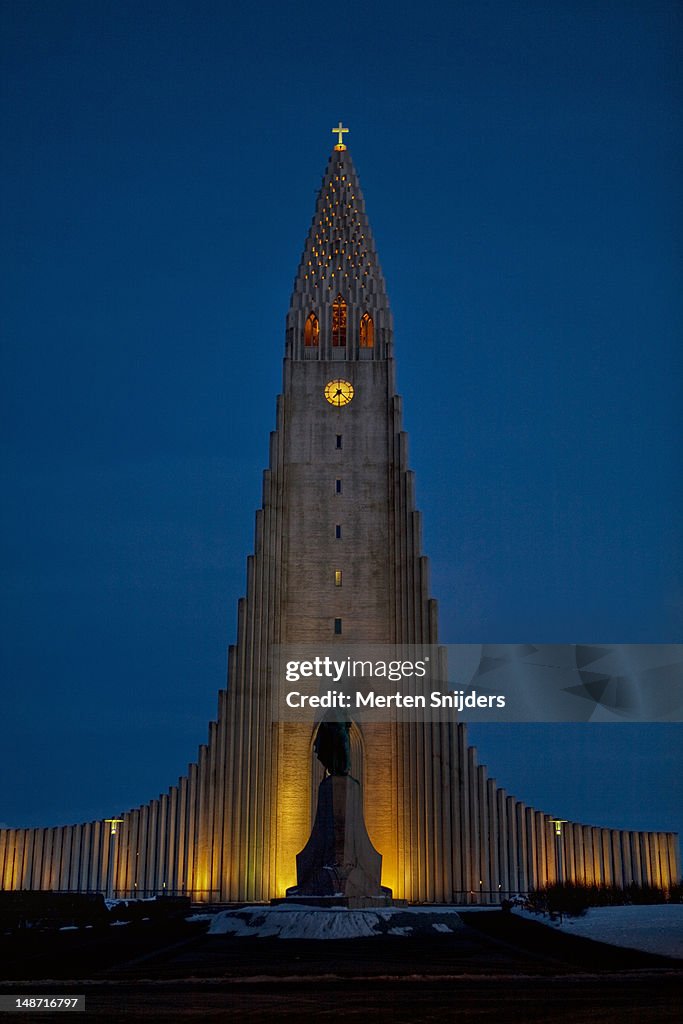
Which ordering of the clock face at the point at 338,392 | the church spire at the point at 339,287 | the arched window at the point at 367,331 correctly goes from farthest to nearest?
the arched window at the point at 367,331, the church spire at the point at 339,287, the clock face at the point at 338,392

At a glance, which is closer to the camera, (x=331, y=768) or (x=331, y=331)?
(x=331, y=768)

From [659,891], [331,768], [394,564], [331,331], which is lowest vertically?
[659,891]

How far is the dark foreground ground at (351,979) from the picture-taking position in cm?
773

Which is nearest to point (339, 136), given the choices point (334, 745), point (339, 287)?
point (339, 287)

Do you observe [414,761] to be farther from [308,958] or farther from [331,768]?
[308,958]

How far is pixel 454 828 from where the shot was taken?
113 ft

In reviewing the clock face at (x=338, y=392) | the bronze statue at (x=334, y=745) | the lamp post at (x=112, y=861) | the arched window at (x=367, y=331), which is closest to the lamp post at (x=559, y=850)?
the bronze statue at (x=334, y=745)

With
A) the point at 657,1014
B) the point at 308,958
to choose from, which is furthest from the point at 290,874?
the point at 657,1014

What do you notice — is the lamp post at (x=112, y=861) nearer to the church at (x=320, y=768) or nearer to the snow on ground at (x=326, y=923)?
the church at (x=320, y=768)

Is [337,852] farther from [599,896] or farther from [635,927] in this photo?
[635,927]

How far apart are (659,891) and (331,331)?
22511mm

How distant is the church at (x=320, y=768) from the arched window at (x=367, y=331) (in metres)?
0.24

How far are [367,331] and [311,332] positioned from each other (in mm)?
2121

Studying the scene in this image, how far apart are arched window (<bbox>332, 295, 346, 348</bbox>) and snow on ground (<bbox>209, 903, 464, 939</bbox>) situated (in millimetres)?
26033
